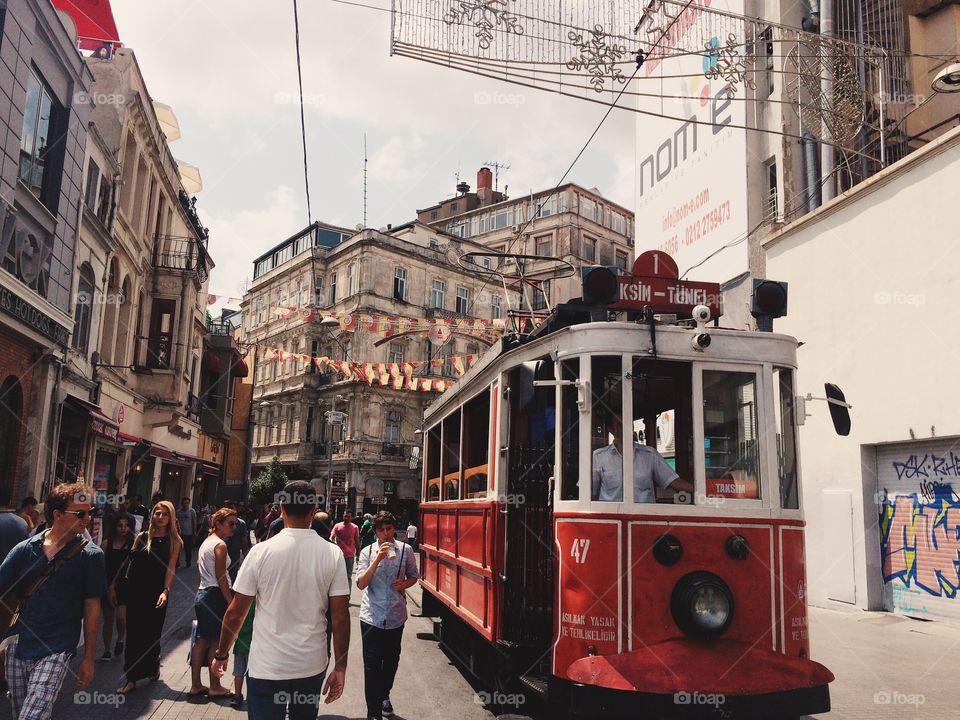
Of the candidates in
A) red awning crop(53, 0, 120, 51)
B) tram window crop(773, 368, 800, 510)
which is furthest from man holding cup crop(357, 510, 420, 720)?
red awning crop(53, 0, 120, 51)

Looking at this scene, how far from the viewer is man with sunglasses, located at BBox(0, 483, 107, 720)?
14.1ft

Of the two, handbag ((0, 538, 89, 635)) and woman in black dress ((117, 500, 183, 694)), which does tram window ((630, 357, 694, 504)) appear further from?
woman in black dress ((117, 500, 183, 694))

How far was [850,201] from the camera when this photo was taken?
46.0 ft

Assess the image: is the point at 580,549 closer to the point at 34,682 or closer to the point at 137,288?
the point at 34,682

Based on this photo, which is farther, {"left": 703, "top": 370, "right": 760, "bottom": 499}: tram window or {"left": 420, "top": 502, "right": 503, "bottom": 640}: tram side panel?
{"left": 420, "top": 502, "right": 503, "bottom": 640}: tram side panel

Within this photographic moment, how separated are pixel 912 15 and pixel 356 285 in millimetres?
34713

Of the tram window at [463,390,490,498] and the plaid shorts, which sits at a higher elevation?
the tram window at [463,390,490,498]

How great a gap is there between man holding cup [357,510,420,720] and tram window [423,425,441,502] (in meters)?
3.58

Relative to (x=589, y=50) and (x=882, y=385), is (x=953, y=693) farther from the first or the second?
(x=589, y=50)

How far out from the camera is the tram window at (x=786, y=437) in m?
5.80

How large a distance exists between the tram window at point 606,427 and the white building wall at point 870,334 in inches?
326

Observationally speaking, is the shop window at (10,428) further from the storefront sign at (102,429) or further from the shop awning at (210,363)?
the shop awning at (210,363)

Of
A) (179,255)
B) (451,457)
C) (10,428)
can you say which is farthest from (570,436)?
(179,255)

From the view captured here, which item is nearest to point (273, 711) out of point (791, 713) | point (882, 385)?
point (791, 713)
